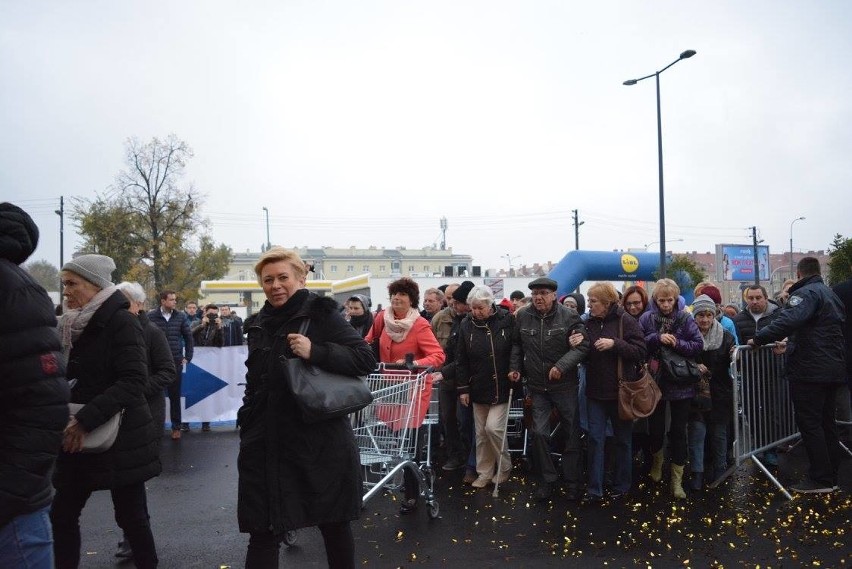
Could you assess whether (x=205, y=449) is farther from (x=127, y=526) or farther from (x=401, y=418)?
(x=127, y=526)

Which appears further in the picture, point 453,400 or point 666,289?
point 453,400

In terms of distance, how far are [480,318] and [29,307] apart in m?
5.00

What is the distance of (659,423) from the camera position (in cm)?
666

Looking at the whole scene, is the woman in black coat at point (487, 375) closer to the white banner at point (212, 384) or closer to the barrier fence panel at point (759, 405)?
the barrier fence panel at point (759, 405)

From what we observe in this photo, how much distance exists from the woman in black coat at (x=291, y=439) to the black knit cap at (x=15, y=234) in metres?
1.05

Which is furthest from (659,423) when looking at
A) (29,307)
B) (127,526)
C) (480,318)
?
(29,307)

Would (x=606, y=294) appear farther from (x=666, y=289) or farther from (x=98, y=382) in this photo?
(x=98, y=382)

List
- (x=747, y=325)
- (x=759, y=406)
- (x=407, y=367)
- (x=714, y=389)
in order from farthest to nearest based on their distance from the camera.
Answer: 1. (x=747, y=325)
2. (x=759, y=406)
3. (x=714, y=389)
4. (x=407, y=367)

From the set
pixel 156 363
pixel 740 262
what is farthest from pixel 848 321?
pixel 740 262

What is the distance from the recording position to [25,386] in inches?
91.5

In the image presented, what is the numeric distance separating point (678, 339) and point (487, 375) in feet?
6.21

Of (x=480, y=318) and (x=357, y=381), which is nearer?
(x=357, y=381)

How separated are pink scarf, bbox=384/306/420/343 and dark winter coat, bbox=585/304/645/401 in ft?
5.89

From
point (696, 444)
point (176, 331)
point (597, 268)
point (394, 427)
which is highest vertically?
point (597, 268)
